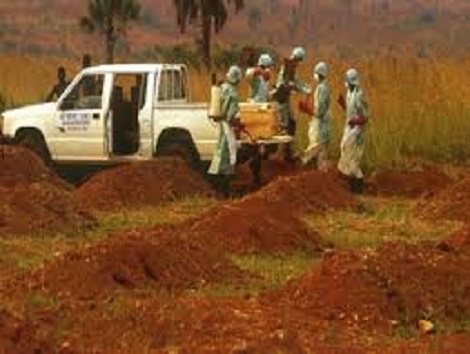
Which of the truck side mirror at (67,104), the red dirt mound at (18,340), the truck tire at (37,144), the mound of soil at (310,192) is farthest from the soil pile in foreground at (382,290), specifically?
the truck tire at (37,144)

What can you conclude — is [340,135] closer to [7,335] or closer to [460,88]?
[460,88]

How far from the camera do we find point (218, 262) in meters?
12.0

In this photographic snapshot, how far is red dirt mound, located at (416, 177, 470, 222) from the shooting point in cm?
1666

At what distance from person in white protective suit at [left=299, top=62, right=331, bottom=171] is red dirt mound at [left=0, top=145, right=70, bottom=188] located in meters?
3.28

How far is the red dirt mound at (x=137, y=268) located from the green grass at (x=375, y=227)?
2.62 m

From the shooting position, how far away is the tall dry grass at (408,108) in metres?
22.2

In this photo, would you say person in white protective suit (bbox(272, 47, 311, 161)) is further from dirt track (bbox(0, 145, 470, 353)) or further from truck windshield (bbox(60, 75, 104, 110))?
dirt track (bbox(0, 145, 470, 353))

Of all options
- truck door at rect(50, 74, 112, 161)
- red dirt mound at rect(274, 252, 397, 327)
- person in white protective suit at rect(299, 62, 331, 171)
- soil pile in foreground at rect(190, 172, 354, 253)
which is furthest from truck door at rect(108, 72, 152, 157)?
red dirt mound at rect(274, 252, 397, 327)

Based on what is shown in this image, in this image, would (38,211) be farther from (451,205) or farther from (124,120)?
(124,120)

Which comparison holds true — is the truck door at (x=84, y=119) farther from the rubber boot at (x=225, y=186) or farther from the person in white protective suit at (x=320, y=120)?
the person in white protective suit at (x=320, y=120)

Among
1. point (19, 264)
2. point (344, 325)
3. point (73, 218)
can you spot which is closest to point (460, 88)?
point (73, 218)

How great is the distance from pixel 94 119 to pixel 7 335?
40.1 feet

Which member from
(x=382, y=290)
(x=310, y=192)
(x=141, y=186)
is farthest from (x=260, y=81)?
(x=382, y=290)

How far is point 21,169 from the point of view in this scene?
60.3ft
